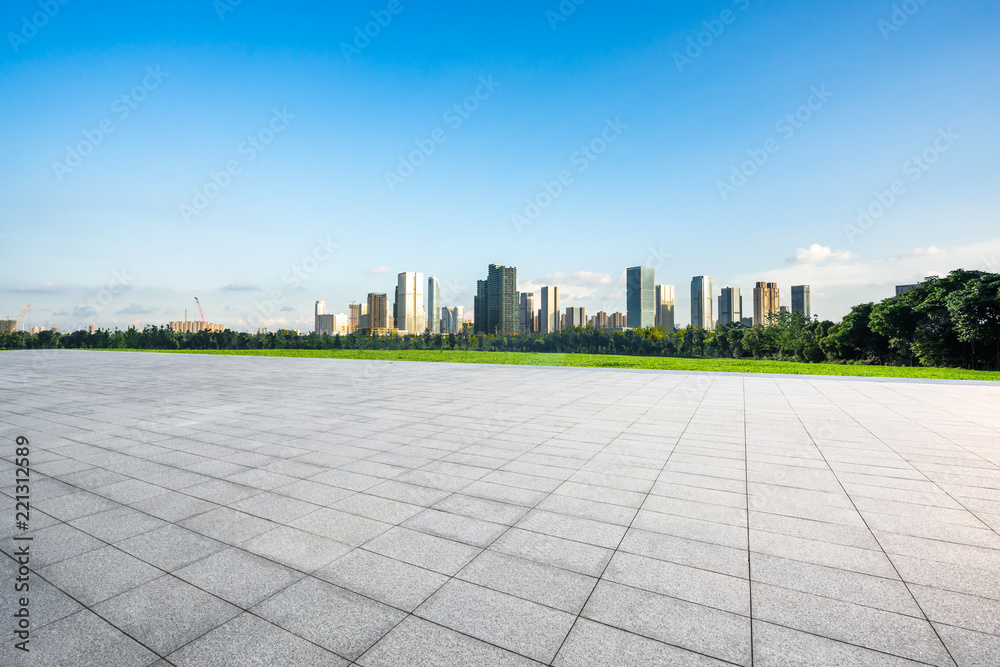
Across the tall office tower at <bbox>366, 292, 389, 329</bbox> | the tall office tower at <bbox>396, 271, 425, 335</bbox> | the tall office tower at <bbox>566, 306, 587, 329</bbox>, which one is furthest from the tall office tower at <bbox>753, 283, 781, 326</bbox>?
the tall office tower at <bbox>366, 292, 389, 329</bbox>

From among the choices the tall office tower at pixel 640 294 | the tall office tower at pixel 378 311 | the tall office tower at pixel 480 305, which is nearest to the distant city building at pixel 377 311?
the tall office tower at pixel 378 311

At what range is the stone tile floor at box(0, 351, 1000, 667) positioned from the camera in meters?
2.22

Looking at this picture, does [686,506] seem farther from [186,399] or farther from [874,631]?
[186,399]

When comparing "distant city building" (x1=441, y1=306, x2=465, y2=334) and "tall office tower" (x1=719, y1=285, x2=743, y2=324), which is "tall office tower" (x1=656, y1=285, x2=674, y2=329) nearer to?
"tall office tower" (x1=719, y1=285, x2=743, y2=324)

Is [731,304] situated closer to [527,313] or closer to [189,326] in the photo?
[527,313]

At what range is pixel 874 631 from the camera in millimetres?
2291

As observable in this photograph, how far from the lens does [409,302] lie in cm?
6969

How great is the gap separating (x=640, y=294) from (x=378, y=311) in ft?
153

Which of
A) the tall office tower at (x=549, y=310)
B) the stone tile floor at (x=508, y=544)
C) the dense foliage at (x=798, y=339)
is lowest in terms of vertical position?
the stone tile floor at (x=508, y=544)

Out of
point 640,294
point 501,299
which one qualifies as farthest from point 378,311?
point 640,294

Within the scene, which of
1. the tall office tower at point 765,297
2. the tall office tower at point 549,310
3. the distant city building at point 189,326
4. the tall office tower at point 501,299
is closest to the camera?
the distant city building at point 189,326

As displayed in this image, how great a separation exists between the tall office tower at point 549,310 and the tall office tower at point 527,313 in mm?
1507

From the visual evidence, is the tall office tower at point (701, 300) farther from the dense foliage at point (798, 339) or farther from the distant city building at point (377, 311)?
the distant city building at point (377, 311)

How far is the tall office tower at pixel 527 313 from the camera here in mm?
73938
